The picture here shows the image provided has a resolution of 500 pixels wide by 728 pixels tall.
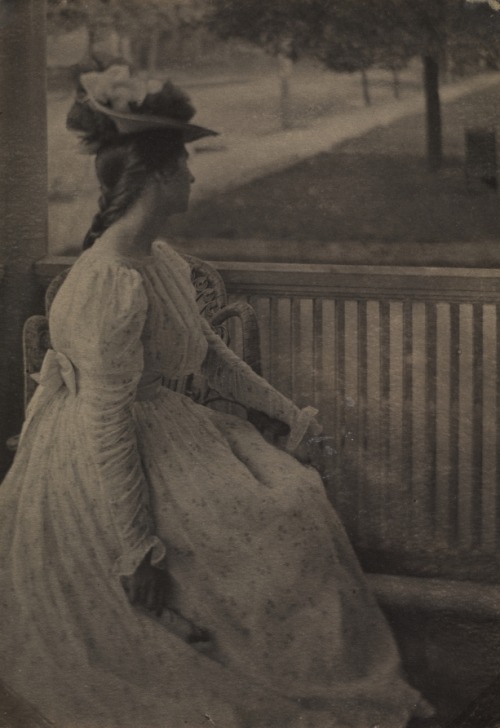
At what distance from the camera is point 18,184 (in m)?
2.20

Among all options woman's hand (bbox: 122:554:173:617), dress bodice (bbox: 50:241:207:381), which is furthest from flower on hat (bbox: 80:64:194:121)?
woman's hand (bbox: 122:554:173:617)

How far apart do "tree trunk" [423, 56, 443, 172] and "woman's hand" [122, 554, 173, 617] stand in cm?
101

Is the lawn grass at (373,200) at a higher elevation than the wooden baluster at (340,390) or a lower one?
higher

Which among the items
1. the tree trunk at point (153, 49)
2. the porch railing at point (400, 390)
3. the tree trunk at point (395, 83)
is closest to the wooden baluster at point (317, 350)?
the porch railing at point (400, 390)

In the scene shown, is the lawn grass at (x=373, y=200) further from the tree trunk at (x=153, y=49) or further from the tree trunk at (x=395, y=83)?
the tree trunk at (x=153, y=49)

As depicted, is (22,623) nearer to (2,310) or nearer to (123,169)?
(2,310)

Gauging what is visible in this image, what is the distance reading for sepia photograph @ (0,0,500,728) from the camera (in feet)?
6.73

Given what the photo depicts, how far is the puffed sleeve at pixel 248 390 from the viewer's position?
2115 millimetres

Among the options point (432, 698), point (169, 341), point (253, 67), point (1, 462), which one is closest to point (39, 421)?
point (1, 462)

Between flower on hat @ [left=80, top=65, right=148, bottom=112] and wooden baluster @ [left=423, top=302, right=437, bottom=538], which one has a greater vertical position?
flower on hat @ [left=80, top=65, right=148, bottom=112]

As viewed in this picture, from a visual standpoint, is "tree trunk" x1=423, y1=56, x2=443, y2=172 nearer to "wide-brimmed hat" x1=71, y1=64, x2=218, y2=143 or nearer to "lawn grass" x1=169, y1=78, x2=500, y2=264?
"lawn grass" x1=169, y1=78, x2=500, y2=264

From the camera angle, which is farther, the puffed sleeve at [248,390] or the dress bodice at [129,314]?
the puffed sleeve at [248,390]

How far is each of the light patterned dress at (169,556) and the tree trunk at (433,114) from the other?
58 centimetres

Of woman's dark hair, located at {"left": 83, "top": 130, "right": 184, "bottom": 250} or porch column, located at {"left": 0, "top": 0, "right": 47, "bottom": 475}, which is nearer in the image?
woman's dark hair, located at {"left": 83, "top": 130, "right": 184, "bottom": 250}
